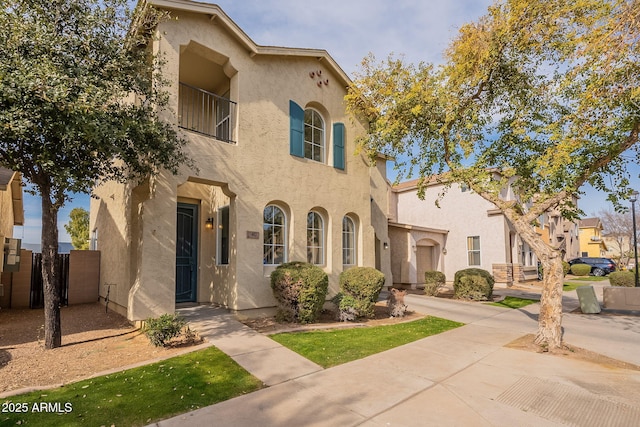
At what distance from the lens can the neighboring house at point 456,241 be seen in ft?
59.7

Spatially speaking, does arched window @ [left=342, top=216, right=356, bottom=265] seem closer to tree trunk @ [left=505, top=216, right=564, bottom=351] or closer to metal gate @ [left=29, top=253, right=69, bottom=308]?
tree trunk @ [left=505, top=216, right=564, bottom=351]

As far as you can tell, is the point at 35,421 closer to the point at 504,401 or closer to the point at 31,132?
the point at 31,132

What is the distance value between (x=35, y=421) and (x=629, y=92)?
10.9 meters

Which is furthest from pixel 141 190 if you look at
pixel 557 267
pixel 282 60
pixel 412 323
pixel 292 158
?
pixel 557 267

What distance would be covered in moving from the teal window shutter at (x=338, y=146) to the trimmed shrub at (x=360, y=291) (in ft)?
12.7

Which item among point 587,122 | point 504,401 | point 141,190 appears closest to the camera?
point 504,401

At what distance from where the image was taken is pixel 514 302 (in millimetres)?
14133

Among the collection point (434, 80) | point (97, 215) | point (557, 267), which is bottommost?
point (557, 267)

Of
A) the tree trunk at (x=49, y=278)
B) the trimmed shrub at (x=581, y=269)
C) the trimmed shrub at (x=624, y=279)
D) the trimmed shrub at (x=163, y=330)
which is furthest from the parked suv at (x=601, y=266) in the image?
the tree trunk at (x=49, y=278)

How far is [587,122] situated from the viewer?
24.1ft

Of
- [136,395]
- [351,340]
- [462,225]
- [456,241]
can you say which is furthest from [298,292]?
[462,225]

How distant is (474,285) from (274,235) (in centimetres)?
900

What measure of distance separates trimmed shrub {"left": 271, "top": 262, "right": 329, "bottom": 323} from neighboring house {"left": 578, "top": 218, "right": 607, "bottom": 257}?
176 ft

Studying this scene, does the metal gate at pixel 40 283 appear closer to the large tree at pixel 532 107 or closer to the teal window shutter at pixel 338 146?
the teal window shutter at pixel 338 146
